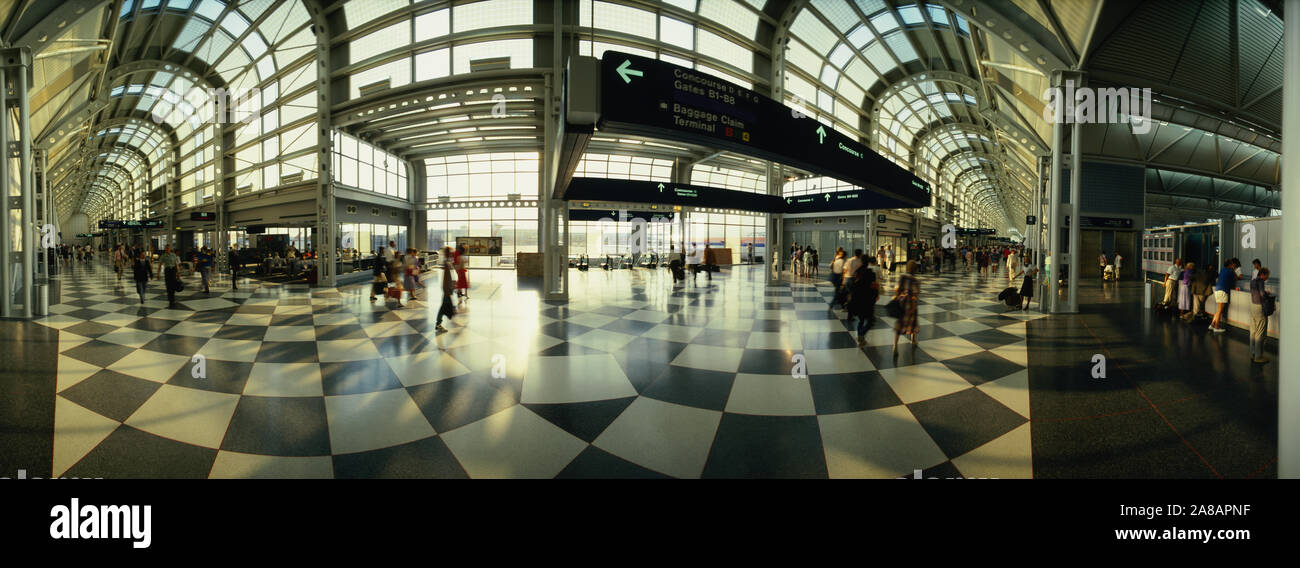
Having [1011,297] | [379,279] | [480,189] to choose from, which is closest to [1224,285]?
[1011,297]

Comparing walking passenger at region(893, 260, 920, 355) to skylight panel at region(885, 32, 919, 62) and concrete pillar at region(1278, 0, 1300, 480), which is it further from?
skylight panel at region(885, 32, 919, 62)

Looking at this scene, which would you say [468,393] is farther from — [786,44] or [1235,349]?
[786,44]

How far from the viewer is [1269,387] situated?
499 centimetres

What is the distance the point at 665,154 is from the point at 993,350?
25.8 m

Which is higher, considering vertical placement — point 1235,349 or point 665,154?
point 665,154

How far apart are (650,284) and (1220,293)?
14.6 meters

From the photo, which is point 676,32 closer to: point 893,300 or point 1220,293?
point 893,300

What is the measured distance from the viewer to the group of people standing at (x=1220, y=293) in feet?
20.7

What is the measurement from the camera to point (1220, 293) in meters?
8.01

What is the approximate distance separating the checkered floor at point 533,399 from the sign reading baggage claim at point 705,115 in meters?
3.19

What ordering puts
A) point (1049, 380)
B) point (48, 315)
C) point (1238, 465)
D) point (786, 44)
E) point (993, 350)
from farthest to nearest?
1. point (786, 44)
2. point (48, 315)
3. point (993, 350)
4. point (1049, 380)
5. point (1238, 465)

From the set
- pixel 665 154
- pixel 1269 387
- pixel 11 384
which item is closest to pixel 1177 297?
pixel 1269 387

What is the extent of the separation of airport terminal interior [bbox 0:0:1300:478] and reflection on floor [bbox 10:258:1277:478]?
0.05 m

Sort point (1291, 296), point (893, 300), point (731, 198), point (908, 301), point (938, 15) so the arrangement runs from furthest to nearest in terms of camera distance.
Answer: point (731, 198), point (938, 15), point (908, 301), point (893, 300), point (1291, 296)
